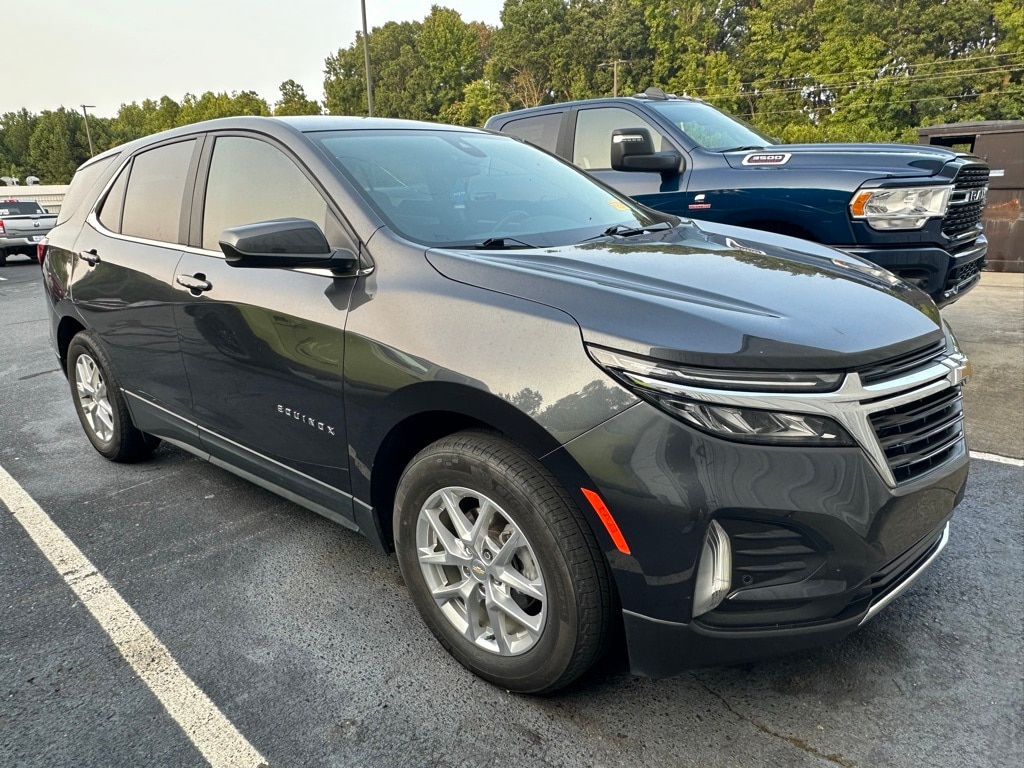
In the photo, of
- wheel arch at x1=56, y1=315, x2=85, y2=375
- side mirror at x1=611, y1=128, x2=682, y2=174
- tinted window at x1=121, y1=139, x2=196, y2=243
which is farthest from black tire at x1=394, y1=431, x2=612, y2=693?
side mirror at x1=611, y1=128, x2=682, y2=174

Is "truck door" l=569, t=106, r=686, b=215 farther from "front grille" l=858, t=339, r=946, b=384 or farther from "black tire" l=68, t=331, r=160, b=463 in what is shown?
"front grille" l=858, t=339, r=946, b=384

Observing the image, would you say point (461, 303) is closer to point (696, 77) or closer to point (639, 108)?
point (639, 108)

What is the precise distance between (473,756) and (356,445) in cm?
98

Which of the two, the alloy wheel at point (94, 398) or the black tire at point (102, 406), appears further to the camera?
the alloy wheel at point (94, 398)

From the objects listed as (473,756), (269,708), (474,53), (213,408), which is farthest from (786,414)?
(474,53)

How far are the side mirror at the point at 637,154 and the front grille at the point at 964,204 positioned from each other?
1836 millimetres

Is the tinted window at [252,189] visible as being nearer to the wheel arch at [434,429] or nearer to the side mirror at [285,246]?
the side mirror at [285,246]

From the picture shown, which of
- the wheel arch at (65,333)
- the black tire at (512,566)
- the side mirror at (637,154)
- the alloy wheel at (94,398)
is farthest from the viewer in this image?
the side mirror at (637,154)

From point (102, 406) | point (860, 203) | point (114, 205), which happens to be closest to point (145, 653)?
point (102, 406)

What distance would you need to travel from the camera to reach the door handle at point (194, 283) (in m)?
2.89

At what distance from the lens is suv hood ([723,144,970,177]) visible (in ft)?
15.7

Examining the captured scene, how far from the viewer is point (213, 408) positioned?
300 centimetres

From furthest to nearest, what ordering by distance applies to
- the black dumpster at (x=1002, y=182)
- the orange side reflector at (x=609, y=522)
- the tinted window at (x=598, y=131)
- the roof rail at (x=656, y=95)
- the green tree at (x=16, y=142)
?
the green tree at (x=16, y=142)
the black dumpster at (x=1002, y=182)
the roof rail at (x=656, y=95)
the tinted window at (x=598, y=131)
the orange side reflector at (x=609, y=522)

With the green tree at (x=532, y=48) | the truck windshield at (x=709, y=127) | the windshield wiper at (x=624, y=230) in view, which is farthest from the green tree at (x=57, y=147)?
the windshield wiper at (x=624, y=230)
